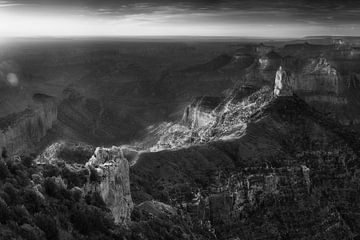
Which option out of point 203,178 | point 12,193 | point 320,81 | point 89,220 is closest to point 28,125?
point 320,81

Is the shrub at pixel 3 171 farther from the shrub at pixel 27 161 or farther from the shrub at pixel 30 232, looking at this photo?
the shrub at pixel 30 232

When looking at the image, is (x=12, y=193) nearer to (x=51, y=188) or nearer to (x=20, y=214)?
(x=20, y=214)

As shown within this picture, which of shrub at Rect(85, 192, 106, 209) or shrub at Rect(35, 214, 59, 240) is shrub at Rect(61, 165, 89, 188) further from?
shrub at Rect(35, 214, 59, 240)

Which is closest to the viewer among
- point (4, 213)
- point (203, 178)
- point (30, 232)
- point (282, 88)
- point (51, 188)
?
point (30, 232)

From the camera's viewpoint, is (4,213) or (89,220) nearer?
(4,213)

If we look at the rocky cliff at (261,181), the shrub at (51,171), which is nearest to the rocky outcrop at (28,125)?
the rocky cliff at (261,181)

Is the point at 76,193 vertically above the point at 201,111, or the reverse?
the point at 76,193

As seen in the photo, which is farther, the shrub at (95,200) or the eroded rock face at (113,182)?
the eroded rock face at (113,182)
